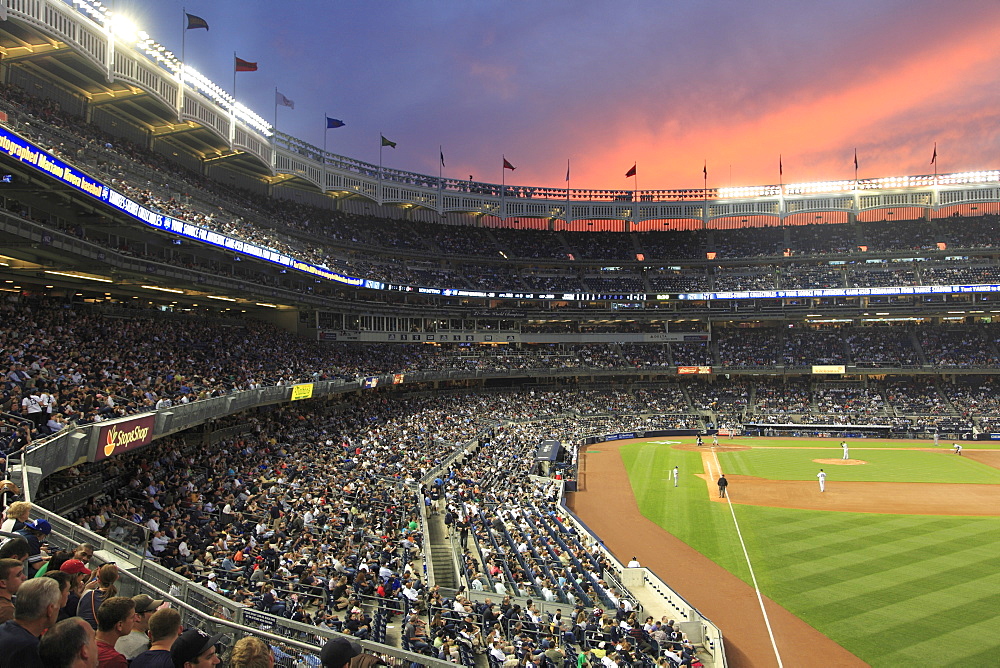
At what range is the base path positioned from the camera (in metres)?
16.5

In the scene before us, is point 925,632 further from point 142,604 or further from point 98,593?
point 98,593

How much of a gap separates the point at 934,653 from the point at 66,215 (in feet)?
113

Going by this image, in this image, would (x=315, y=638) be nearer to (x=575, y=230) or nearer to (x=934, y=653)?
(x=934, y=653)

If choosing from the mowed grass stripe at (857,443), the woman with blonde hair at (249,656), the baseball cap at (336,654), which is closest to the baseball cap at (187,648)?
the woman with blonde hair at (249,656)

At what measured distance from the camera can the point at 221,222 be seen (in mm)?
39906

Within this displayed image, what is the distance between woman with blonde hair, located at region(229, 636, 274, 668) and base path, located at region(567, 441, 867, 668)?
1578 cm

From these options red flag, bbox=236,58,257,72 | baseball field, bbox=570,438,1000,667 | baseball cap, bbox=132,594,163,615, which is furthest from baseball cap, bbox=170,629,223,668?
red flag, bbox=236,58,257,72

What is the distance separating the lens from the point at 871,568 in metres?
22.0

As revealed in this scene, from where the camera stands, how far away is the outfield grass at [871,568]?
16609mm

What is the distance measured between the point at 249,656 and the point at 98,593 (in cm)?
314

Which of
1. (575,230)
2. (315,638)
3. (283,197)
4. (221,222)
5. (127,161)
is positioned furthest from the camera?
(575,230)

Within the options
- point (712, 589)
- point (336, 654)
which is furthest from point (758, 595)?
point (336, 654)

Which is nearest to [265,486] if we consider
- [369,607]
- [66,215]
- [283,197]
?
[369,607]

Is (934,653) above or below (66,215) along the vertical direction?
below
